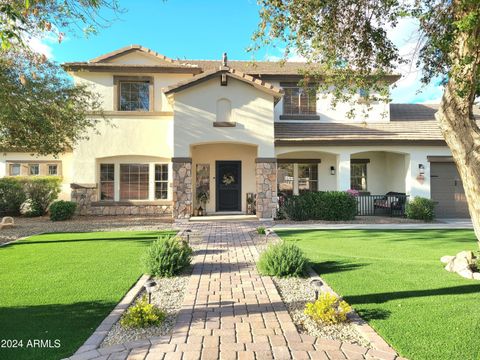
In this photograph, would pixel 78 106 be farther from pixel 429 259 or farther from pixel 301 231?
pixel 429 259

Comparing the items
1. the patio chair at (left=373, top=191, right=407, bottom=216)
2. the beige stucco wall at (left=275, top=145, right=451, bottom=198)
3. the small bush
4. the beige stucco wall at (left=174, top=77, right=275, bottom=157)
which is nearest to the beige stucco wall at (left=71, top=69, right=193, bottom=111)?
the beige stucco wall at (left=174, top=77, right=275, bottom=157)

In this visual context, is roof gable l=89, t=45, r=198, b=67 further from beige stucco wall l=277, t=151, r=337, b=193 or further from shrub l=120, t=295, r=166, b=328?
shrub l=120, t=295, r=166, b=328

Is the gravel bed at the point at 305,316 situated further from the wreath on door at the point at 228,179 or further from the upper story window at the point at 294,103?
the upper story window at the point at 294,103

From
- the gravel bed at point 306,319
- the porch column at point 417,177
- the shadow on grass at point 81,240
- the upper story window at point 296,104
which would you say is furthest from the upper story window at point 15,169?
the porch column at point 417,177

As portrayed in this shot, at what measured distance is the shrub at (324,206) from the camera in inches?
573

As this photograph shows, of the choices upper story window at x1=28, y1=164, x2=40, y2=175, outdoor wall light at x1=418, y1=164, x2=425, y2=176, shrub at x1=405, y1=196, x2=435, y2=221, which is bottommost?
shrub at x1=405, y1=196, x2=435, y2=221

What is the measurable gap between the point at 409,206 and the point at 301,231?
19.4ft

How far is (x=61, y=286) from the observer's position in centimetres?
600

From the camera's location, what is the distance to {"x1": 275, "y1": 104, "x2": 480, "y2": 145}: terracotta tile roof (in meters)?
15.7

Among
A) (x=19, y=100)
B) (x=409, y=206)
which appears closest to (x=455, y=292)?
(x=409, y=206)

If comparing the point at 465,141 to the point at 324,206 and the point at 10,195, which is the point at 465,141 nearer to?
the point at 324,206

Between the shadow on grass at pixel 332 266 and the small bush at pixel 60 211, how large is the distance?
11.5 meters

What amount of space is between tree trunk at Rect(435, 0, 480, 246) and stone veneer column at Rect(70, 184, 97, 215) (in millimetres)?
15079

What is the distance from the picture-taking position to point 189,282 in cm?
623
